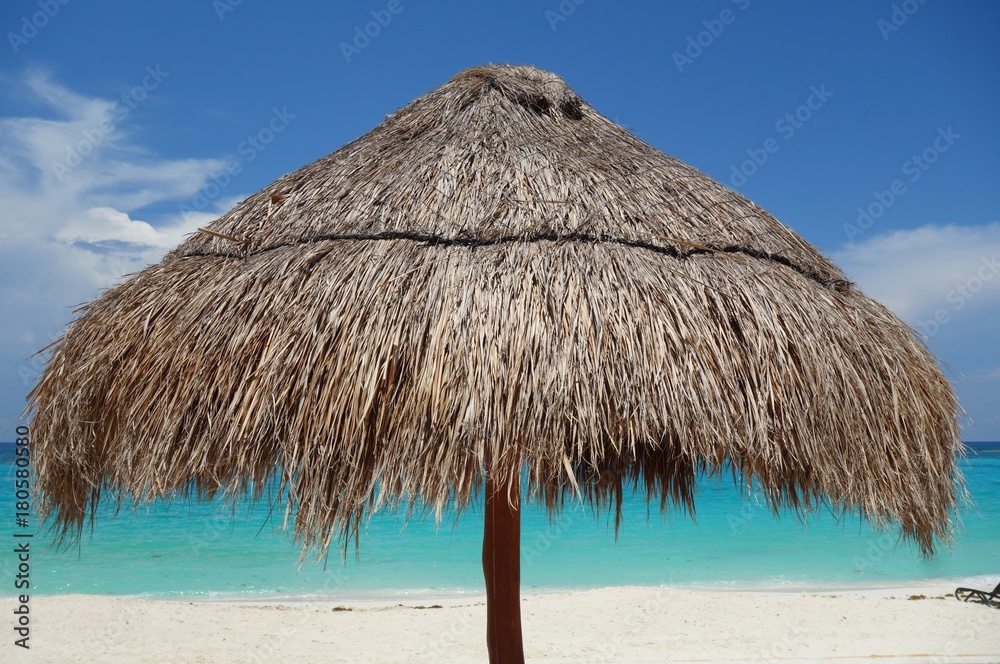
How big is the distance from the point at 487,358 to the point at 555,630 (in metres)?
4.87

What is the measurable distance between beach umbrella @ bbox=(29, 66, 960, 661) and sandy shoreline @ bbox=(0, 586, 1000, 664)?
3.21m

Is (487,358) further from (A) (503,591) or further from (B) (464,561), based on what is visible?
(B) (464,561)

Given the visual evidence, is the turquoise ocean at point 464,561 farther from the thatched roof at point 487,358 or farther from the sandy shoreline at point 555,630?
the thatched roof at point 487,358

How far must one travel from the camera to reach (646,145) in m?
3.40

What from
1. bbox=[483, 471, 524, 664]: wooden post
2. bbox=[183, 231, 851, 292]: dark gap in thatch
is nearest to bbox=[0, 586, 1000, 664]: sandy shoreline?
bbox=[483, 471, 524, 664]: wooden post

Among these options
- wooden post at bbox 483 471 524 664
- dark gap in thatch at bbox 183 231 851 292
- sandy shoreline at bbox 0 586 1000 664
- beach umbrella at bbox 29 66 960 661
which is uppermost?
dark gap in thatch at bbox 183 231 851 292

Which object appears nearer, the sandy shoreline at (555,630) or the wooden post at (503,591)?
the wooden post at (503,591)

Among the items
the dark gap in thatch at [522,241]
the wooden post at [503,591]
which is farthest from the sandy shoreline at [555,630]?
the dark gap in thatch at [522,241]

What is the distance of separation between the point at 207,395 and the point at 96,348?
632 mm

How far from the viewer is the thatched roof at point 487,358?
2066mm

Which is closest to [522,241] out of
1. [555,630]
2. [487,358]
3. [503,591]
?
[487,358]

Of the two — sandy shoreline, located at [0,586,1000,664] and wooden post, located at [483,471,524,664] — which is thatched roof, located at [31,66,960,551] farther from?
sandy shoreline, located at [0,586,1000,664]

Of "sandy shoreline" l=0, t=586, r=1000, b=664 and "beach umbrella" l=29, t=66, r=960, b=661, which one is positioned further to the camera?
"sandy shoreline" l=0, t=586, r=1000, b=664

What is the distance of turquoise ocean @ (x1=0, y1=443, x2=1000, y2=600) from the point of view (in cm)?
884
